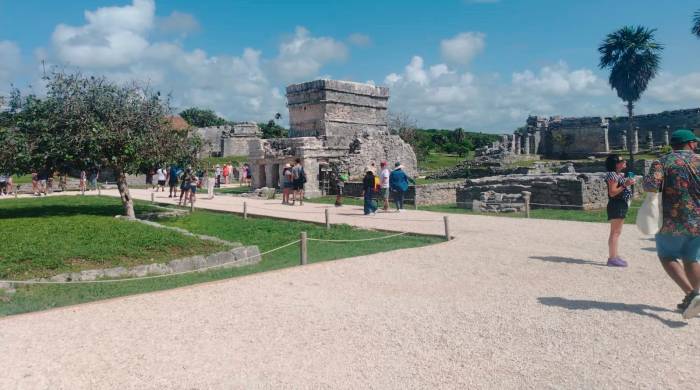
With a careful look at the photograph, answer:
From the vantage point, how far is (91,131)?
41.9 feet

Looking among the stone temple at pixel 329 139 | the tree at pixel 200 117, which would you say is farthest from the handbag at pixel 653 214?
the tree at pixel 200 117

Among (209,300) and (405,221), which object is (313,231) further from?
(209,300)

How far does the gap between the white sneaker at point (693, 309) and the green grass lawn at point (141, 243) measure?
5.40m

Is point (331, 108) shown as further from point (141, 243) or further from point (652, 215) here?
point (652, 215)

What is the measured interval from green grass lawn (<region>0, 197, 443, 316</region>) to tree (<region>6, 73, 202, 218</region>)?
147 centimetres

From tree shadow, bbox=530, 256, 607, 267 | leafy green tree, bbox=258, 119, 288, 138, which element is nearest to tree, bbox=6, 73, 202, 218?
tree shadow, bbox=530, 256, 607, 267

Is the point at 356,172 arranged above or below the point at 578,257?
above

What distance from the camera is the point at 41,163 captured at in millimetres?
13000

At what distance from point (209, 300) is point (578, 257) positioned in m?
5.63

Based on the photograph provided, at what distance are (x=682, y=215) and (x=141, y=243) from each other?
857cm

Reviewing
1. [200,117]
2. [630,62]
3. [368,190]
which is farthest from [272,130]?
[368,190]

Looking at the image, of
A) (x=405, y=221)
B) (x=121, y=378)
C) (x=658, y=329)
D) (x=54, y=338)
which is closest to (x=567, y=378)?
(x=658, y=329)

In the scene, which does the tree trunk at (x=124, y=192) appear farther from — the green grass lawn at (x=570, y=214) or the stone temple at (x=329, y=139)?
the stone temple at (x=329, y=139)

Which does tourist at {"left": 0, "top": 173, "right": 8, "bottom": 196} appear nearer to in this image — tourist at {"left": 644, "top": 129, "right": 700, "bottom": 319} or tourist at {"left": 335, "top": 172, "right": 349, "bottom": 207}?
tourist at {"left": 335, "top": 172, "right": 349, "bottom": 207}
